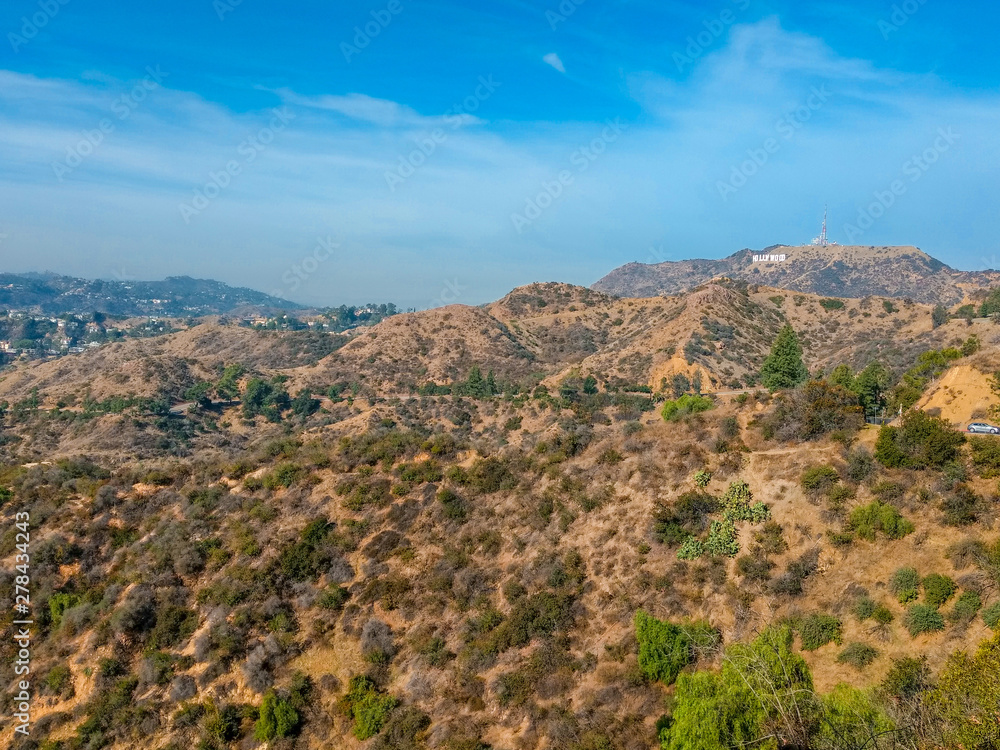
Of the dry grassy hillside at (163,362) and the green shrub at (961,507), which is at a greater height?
the dry grassy hillside at (163,362)

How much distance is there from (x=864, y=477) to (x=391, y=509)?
2308 cm

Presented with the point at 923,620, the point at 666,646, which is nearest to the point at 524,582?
the point at 666,646

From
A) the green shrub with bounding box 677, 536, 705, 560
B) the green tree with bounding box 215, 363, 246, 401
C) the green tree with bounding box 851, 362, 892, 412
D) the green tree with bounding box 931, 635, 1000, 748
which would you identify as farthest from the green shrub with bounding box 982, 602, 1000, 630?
the green tree with bounding box 215, 363, 246, 401

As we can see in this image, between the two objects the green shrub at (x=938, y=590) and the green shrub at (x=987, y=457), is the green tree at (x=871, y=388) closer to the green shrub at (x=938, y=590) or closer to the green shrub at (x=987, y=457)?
the green shrub at (x=987, y=457)

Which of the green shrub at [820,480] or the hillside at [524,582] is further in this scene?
the green shrub at [820,480]

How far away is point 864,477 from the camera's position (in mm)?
26578

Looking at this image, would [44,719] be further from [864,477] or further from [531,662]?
[864,477]

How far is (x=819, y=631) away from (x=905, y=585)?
3696mm

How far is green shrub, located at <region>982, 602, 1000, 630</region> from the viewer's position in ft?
62.3

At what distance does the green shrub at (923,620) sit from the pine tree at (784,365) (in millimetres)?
28551

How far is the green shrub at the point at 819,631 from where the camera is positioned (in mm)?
21297

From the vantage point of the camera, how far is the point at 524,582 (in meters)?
26.9

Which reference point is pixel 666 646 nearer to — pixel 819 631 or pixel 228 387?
pixel 819 631

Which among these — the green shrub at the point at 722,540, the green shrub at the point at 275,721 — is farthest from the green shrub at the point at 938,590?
the green shrub at the point at 275,721
